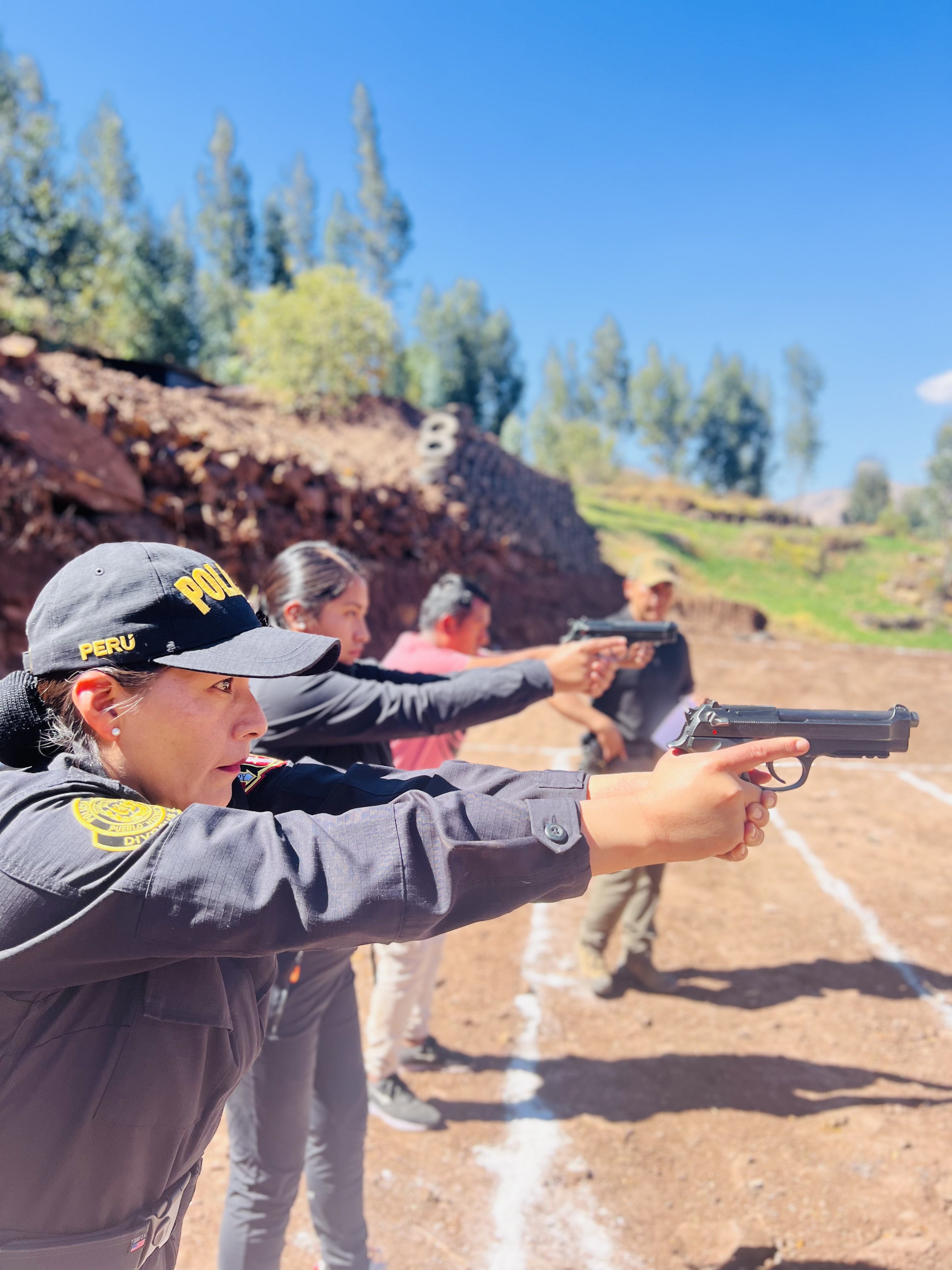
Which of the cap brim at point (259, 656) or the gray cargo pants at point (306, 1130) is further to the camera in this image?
the gray cargo pants at point (306, 1130)

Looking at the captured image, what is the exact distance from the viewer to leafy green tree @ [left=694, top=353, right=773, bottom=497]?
65500mm

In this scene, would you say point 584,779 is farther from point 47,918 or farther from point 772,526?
point 772,526

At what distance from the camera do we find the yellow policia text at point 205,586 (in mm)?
1305

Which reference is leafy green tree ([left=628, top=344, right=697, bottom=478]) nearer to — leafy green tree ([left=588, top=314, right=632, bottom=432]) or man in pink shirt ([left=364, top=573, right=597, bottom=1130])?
leafy green tree ([left=588, top=314, right=632, bottom=432])

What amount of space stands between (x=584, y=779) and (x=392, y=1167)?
2609 millimetres

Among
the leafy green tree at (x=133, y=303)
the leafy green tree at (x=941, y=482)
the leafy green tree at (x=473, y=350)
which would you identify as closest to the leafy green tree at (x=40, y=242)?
the leafy green tree at (x=133, y=303)

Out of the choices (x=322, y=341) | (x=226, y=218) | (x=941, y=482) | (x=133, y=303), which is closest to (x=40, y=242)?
(x=133, y=303)

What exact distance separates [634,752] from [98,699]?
12.2ft

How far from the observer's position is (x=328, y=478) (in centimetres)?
1323

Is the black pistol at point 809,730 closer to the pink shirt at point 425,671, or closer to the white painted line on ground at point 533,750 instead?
the pink shirt at point 425,671

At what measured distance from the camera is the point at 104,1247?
1201mm

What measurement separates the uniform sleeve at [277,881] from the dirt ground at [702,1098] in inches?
93.2

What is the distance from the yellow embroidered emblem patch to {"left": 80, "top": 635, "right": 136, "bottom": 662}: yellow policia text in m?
0.22

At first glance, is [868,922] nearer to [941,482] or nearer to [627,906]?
[627,906]
